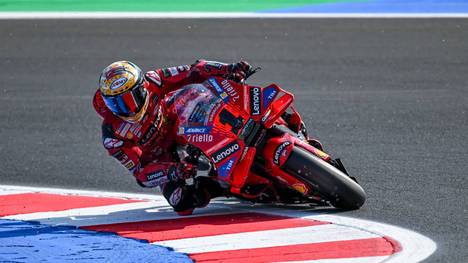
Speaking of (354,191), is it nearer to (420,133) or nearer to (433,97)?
(420,133)

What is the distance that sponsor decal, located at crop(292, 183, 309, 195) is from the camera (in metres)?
8.28

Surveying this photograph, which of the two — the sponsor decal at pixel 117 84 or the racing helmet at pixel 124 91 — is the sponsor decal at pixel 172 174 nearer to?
the racing helmet at pixel 124 91

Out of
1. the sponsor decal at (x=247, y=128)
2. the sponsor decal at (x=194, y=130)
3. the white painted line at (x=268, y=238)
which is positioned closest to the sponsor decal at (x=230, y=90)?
the sponsor decal at (x=247, y=128)

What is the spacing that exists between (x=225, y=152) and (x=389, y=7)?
10294 mm

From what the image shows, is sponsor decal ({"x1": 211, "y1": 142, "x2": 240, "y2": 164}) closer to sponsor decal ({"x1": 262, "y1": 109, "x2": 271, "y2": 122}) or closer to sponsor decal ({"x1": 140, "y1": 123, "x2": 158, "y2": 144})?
sponsor decal ({"x1": 262, "y1": 109, "x2": 271, "y2": 122})

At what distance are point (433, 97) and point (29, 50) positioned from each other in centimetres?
632

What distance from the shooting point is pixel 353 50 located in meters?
15.2

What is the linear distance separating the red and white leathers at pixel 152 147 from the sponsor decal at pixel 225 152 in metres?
0.27

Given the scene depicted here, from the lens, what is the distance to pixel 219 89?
847 centimetres

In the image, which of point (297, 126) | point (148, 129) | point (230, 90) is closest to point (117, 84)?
point (148, 129)

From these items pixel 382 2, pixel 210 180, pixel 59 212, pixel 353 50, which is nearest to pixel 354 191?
pixel 210 180

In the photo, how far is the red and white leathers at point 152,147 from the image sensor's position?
841 cm

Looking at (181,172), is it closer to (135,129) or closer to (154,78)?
(135,129)

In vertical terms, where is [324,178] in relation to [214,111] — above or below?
below
